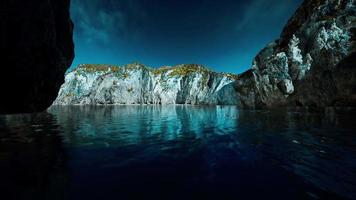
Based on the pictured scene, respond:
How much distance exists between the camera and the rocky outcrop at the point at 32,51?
21.5m

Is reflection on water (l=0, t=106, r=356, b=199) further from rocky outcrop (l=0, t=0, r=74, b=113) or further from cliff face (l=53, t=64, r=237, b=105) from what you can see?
cliff face (l=53, t=64, r=237, b=105)

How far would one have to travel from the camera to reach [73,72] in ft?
597

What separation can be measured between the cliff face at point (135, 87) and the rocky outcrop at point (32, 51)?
447 ft

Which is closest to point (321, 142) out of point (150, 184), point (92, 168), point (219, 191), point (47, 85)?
point (219, 191)

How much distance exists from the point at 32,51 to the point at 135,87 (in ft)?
495

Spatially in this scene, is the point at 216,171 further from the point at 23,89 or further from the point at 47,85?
the point at 47,85

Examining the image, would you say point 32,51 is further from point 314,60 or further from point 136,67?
point 136,67

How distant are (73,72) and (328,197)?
210 meters

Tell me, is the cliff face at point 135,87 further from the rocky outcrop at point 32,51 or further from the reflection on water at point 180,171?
the reflection on water at point 180,171

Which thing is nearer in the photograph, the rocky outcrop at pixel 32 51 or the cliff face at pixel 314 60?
the rocky outcrop at pixel 32 51

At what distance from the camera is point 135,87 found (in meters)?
175

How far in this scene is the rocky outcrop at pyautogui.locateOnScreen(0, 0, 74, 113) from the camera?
70.4 feet

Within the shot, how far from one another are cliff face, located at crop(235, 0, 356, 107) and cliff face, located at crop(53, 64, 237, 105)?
109m

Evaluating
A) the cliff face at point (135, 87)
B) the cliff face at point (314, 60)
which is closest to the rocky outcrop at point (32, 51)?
the cliff face at point (314, 60)
